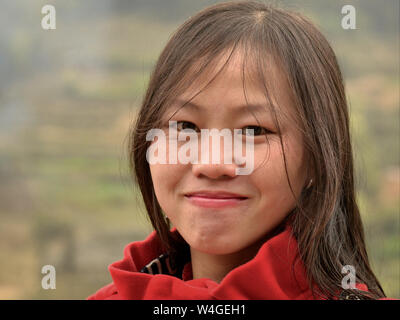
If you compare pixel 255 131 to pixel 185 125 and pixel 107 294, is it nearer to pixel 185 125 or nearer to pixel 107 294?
pixel 185 125

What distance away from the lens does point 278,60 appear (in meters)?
1.00

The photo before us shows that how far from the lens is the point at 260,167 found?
3.16 feet

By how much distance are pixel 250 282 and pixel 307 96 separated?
1.02ft

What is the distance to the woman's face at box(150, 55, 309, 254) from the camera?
96cm

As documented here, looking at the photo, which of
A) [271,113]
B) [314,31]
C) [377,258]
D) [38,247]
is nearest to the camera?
[271,113]

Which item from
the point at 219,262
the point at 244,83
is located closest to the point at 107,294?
the point at 219,262

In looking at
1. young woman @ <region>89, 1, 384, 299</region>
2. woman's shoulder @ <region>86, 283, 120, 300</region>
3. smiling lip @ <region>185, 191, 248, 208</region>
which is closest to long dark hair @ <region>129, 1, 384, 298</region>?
young woman @ <region>89, 1, 384, 299</region>

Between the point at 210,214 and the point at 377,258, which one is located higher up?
the point at 210,214

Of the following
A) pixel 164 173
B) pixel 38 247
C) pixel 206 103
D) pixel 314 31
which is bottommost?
pixel 38 247

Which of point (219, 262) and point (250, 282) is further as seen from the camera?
point (219, 262)

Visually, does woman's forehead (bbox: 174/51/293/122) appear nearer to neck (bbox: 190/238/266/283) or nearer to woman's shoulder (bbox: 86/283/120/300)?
neck (bbox: 190/238/266/283)
